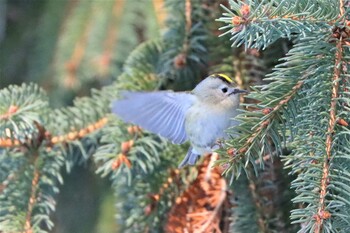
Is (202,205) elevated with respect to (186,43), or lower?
lower

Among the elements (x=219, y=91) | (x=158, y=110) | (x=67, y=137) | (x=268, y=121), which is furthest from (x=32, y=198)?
(x=268, y=121)

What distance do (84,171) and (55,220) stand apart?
20cm

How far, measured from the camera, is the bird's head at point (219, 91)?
139 cm

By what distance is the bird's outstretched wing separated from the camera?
139cm

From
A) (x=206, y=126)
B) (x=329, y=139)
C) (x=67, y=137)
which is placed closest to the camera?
(x=329, y=139)

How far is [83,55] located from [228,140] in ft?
3.38

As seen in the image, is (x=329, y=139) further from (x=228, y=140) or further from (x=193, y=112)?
(x=193, y=112)

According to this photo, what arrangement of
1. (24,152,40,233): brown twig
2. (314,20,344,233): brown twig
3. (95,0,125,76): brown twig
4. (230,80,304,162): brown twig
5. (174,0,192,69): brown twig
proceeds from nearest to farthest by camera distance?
(314,20,344,233): brown twig
(230,80,304,162): brown twig
(24,152,40,233): brown twig
(174,0,192,69): brown twig
(95,0,125,76): brown twig

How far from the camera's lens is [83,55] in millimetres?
1977

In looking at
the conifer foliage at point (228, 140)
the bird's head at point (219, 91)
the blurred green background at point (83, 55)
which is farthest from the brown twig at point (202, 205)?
the blurred green background at point (83, 55)

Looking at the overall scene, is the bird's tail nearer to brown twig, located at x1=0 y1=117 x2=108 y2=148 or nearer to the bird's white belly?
the bird's white belly

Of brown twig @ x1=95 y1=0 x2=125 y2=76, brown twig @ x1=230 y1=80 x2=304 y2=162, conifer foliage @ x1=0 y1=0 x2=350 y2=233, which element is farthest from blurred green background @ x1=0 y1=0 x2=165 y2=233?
brown twig @ x1=230 y1=80 x2=304 y2=162

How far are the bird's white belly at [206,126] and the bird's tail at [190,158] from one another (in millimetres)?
29

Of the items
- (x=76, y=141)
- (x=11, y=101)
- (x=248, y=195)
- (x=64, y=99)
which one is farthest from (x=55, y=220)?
(x=248, y=195)
